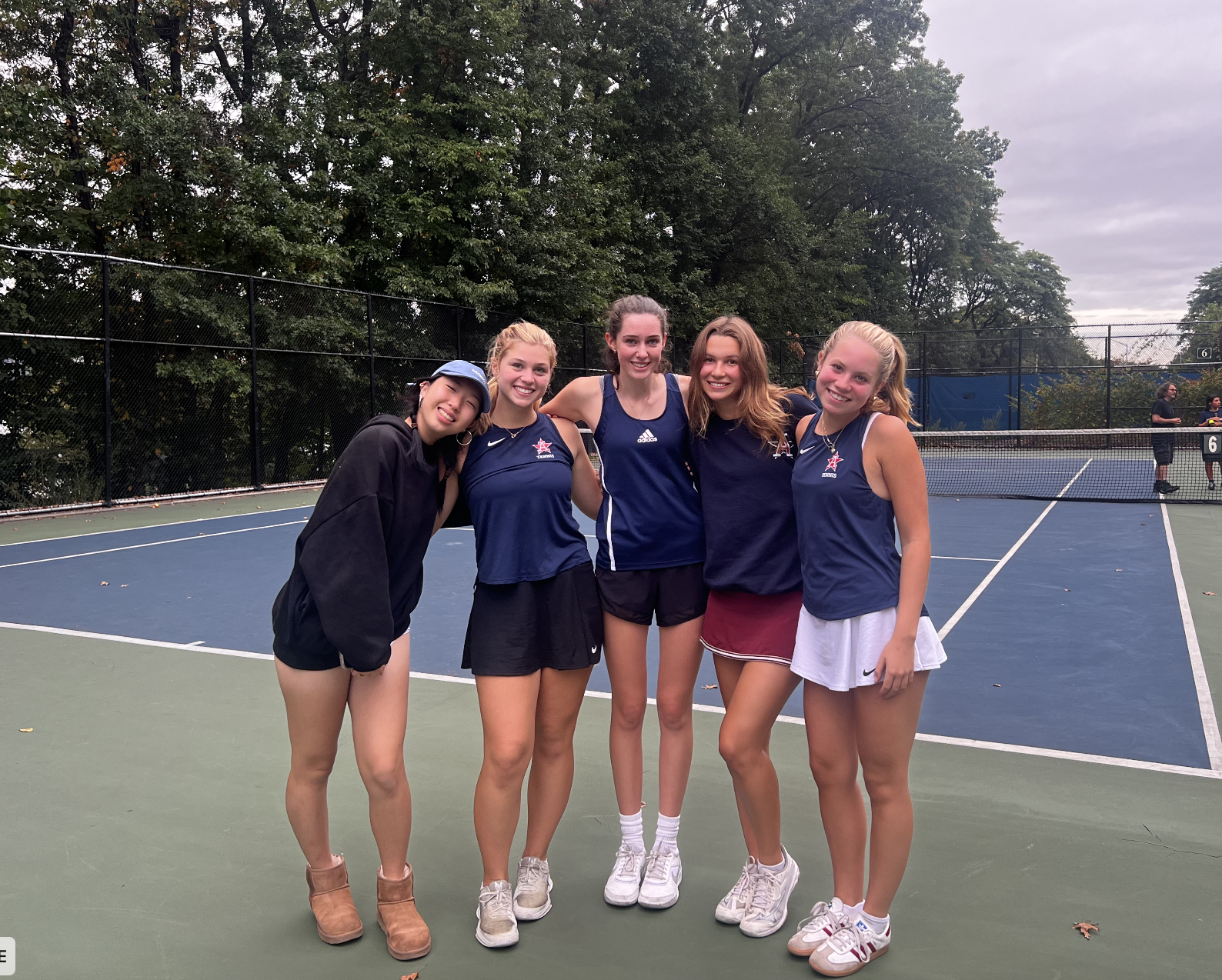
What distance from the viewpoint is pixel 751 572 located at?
9.46 feet

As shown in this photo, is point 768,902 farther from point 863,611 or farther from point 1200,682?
point 1200,682

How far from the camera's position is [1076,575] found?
865 centimetres

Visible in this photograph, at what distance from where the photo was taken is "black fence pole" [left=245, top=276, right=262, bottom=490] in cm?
1534

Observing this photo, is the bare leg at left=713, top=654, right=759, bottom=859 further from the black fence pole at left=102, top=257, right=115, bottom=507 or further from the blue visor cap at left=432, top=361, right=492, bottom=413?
the black fence pole at left=102, top=257, right=115, bottom=507

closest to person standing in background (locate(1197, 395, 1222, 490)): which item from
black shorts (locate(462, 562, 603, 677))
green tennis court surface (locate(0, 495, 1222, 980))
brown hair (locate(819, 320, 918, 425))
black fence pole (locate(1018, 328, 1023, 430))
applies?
black fence pole (locate(1018, 328, 1023, 430))

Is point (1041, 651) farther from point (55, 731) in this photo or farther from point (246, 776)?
point (55, 731)

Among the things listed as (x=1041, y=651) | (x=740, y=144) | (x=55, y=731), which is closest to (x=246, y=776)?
(x=55, y=731)

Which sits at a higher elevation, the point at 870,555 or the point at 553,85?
the point at 553,85

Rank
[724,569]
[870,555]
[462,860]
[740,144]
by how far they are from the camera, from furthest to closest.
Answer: [740,144]
[462,860]
[724,569]
[870,555]

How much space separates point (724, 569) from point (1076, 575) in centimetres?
685

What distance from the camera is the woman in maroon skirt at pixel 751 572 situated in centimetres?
285

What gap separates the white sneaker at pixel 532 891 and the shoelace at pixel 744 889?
547mm

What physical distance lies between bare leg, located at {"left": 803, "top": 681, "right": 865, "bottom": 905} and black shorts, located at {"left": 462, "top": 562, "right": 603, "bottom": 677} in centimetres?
66

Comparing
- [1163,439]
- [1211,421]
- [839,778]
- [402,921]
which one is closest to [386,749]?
[402,921]
